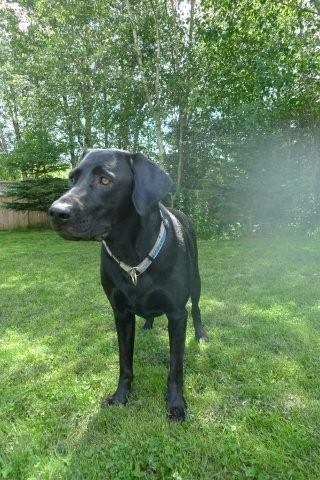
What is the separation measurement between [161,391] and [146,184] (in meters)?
1.51

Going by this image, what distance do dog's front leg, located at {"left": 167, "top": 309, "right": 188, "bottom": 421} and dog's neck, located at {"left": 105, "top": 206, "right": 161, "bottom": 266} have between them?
1.56ft

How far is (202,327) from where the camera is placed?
368 cm

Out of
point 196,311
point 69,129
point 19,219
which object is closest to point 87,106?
point 69,129

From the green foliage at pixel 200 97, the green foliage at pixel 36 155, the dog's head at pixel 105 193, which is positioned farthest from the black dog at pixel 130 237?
the green foliage at pixel 36 155

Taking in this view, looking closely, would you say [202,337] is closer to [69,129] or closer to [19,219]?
[69,129]

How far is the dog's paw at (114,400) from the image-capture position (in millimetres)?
2516

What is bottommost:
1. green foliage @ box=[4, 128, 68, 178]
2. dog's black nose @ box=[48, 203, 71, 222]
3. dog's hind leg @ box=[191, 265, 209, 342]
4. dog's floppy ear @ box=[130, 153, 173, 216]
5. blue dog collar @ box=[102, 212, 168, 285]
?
dog's hind leg @ box=[191, 265, 209, 342]

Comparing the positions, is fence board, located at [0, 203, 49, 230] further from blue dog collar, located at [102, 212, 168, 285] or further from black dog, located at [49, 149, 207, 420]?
blue dog collar, located at [102, 212, 168, 285]

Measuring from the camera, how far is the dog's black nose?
6.14 feet

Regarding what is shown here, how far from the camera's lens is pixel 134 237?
228 centimetres

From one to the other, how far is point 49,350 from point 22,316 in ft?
3.85

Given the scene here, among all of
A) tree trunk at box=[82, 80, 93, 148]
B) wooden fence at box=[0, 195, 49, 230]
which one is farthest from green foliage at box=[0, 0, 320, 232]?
wooden fence at box=[0, 195, 49, 230]

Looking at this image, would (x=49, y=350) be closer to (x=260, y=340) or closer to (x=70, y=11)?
(x=260, y=340)

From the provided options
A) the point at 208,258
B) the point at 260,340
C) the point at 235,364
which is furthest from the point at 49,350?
the point at 208,258
